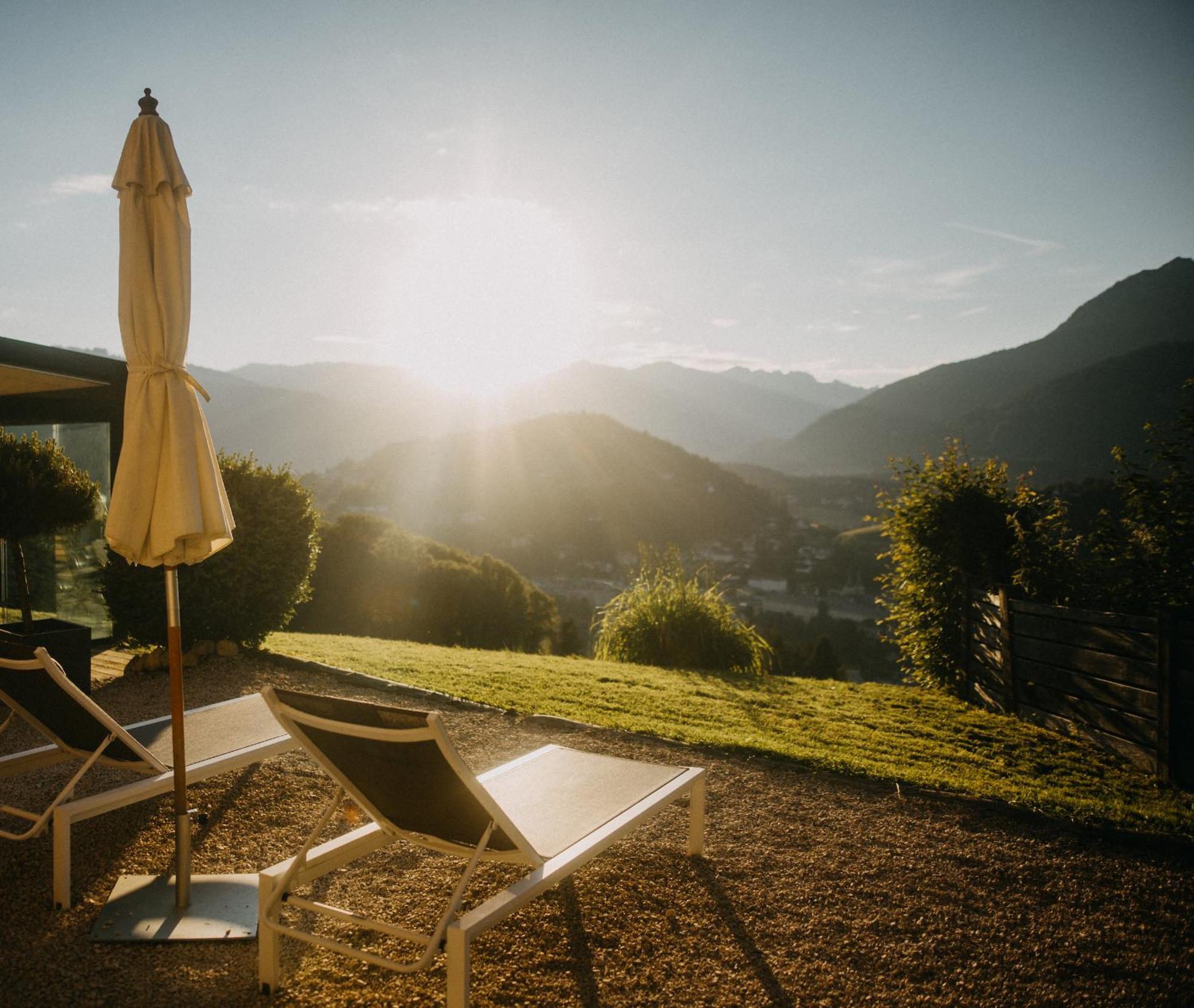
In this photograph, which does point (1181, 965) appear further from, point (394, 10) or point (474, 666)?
point (394, 10)

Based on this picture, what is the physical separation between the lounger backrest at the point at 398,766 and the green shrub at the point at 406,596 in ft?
77.7

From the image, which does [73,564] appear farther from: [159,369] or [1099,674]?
[1099,674]

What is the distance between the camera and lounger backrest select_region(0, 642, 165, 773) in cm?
301

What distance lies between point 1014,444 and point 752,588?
15675 millimetres

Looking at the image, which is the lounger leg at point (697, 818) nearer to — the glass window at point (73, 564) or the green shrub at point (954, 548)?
the green shrub at point (954, 548)

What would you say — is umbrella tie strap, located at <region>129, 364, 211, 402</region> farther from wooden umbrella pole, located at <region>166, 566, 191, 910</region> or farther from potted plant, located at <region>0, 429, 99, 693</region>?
potted plant, located at <region>0, 429, 99, 693</region>

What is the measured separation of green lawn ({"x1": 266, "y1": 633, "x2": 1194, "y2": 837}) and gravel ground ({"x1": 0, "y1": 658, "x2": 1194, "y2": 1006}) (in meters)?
0.55

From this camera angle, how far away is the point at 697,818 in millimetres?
3477

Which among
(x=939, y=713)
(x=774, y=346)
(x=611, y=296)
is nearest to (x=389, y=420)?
(x=774, y=346)

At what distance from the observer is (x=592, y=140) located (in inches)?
531

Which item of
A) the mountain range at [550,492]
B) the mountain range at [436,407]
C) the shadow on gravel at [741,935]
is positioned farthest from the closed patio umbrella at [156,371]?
the mountain range at [436,407]

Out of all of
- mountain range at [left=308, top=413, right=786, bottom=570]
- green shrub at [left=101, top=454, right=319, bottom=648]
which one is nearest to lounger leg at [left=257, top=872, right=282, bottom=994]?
green shrub at [left=101, top=454, right=319, bottom=648]

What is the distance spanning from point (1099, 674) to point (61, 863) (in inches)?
256

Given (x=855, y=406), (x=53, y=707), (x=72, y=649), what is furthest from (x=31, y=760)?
(x=855, y=406)
